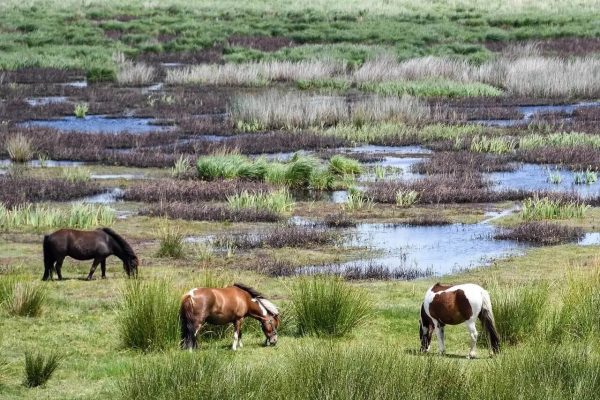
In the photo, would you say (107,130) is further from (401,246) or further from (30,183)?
(401,246)

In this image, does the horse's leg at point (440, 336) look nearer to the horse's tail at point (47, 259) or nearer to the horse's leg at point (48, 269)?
the horse's tail at point (47, 259)

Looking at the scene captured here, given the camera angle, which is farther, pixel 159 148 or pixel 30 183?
pixel 159 148

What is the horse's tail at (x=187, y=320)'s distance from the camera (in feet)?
40.5

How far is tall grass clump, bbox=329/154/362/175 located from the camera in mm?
31094

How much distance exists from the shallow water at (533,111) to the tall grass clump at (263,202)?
666 inches

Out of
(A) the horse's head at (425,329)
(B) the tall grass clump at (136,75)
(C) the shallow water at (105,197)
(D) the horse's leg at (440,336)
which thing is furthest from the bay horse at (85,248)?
(B) the tall grass clump at (136,75)

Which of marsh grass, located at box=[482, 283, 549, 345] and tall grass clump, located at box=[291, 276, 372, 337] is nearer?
marsh grass, located at box=[482, 283, 549, 345]

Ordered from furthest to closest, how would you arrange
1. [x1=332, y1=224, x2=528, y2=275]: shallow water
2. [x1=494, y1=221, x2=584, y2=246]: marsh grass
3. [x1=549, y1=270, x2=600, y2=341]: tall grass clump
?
1. [x1=494, y1=221, x2=584, y2=246]: marsh grass
2. [x1=332, y1=224, x2=528, y2=275]: shallow water
3. [x1=549, y1=270, x2=600, y2=341]: tall grass clump

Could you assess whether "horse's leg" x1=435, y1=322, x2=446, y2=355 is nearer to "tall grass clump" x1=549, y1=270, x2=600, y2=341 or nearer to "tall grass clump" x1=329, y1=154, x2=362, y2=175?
"tall grass clump" x1=549, y1=270, x2=600, y2=341

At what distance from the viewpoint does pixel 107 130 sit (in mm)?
40312

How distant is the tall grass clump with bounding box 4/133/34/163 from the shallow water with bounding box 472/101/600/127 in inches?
644

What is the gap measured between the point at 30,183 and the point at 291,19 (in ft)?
168

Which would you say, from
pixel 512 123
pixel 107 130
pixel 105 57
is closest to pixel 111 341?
pixel 107 130

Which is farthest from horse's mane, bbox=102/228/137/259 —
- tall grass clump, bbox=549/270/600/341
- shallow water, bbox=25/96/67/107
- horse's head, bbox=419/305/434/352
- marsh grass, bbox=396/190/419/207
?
shallow water, bbox=25/96/67/107
